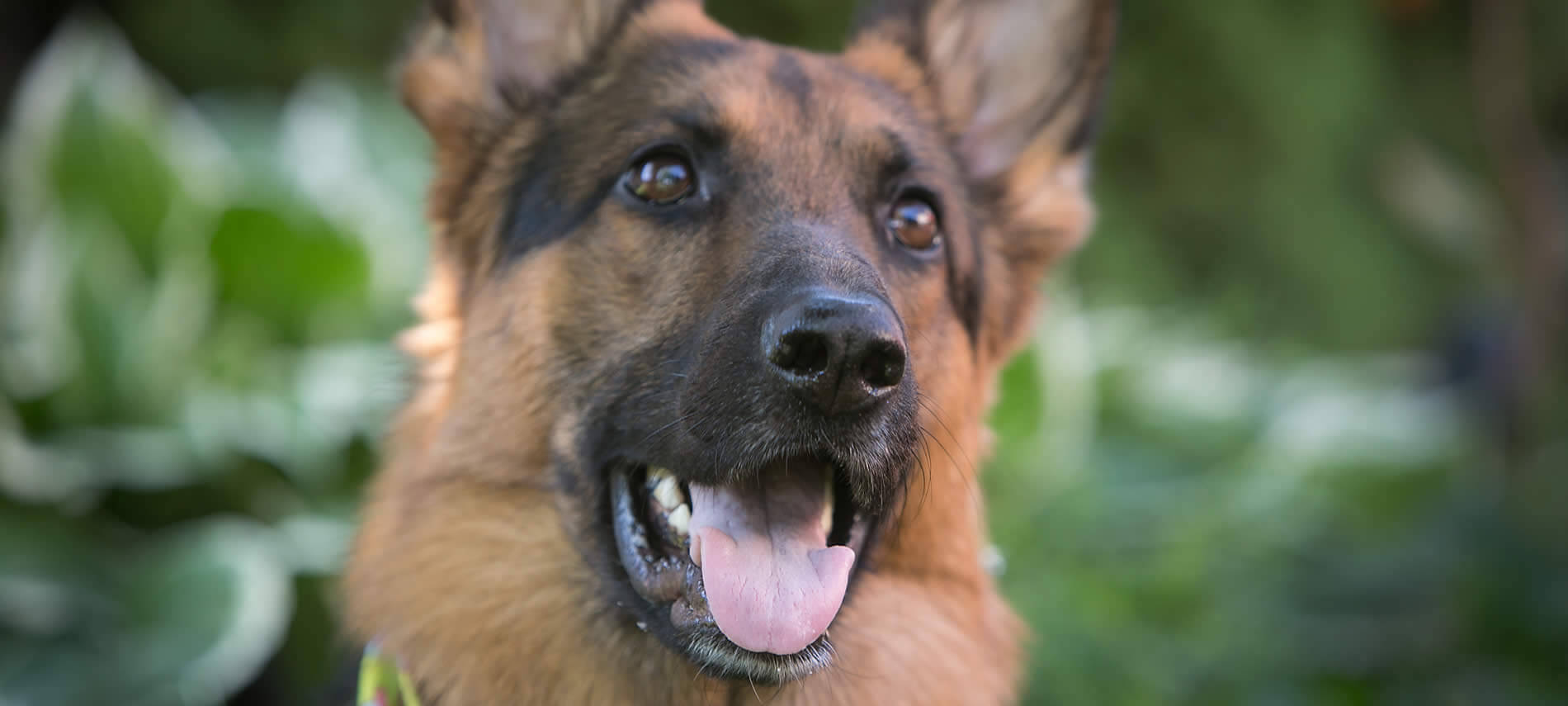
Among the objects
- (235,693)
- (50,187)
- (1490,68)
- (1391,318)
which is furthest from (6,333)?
(1391,318)

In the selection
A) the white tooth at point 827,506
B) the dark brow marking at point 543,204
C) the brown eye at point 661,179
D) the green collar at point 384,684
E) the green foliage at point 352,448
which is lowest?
the green foliage at point 352,448

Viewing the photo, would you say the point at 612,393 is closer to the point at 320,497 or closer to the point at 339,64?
the point at 320,497

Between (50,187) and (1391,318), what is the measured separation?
22.1 feet

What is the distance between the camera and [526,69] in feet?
8.51

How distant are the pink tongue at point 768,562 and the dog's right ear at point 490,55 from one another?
104 cm

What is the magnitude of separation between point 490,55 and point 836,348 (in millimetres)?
1223

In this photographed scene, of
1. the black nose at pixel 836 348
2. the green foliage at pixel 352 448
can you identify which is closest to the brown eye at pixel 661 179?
the black nose at pixel 836 348

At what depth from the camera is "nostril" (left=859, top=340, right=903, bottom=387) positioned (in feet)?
5.87

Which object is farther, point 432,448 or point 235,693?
point 235,693

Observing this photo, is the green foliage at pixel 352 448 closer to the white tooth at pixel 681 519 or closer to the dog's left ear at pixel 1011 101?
the dog's left ear at pixel 1011 101

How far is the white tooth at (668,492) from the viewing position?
211 centimetres

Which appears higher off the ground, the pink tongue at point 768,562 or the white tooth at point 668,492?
the pink tongue at point 768,562

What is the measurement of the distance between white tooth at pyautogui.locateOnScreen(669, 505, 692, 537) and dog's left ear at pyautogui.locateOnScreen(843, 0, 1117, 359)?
1019 millimetres

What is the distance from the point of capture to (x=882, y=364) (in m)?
1.82
